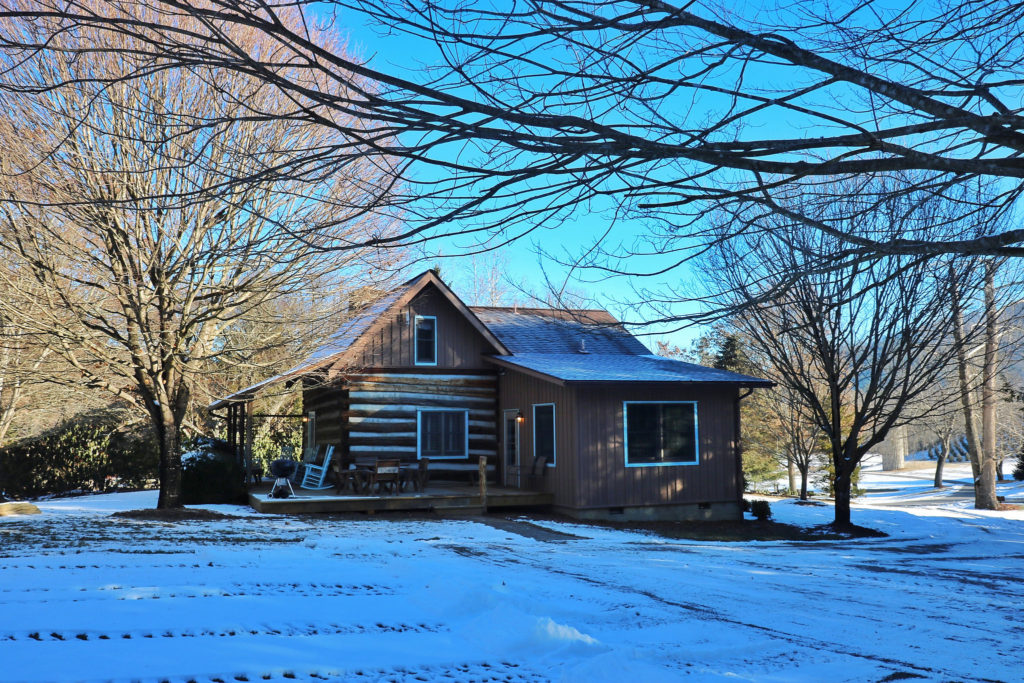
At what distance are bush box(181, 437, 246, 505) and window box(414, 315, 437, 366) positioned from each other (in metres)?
5.25

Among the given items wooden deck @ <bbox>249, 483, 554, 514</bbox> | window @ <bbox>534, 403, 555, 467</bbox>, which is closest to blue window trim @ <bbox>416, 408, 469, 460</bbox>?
wooden deck @ <bbox>249, 483, 554, 514</bbox>

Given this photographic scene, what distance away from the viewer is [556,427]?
61.4 feet

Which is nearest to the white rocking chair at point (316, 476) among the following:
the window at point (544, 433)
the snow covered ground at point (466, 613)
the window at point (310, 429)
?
the window at point (310, 429)

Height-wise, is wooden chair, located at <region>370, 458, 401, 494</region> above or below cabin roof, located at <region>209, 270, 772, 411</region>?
below

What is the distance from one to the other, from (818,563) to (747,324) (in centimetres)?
748

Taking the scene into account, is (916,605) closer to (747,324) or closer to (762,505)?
(747,324)

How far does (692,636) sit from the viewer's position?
560 centimetres

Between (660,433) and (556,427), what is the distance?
2484 mm

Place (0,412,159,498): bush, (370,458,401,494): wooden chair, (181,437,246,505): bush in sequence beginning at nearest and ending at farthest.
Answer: (370,458,401,494): wooden chair → (181,437,246,505): bush → (0,412,159,498): bush

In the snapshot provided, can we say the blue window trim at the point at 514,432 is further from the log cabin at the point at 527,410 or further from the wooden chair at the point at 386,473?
the wooden chair at the point at 386,473

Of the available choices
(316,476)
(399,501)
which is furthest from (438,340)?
(399,501)

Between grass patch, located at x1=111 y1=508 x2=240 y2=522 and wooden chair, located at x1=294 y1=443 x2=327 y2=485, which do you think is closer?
grass patch, located at x1=111 y1=508 x2=240 y2=522

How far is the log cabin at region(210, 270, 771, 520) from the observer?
1817 centimetres

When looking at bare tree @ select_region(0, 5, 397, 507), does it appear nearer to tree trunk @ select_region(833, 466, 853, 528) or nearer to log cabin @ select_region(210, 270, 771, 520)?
log cabin @ select_region(210, 270, 771, 520)
